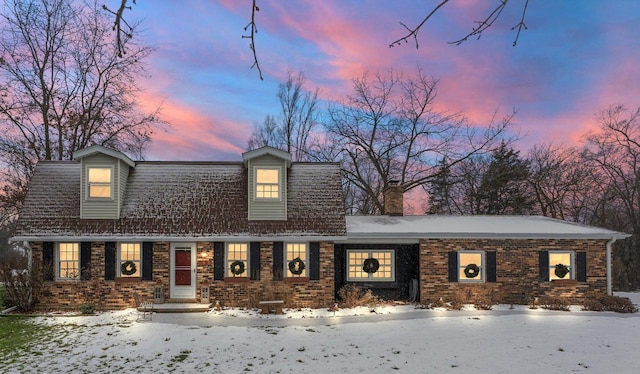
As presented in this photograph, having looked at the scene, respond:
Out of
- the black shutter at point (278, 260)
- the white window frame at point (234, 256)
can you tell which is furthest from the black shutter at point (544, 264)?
the white window frame at point (234, 256)

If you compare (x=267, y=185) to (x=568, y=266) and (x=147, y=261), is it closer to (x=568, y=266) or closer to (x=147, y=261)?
(x=147, y=261)

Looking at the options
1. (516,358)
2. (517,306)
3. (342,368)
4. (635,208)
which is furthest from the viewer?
(635,208)

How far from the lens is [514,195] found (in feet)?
102

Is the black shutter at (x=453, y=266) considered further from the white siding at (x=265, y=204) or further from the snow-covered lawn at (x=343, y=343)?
the white siding at (x=265, y=204)

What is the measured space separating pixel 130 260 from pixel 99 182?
3.23 metres

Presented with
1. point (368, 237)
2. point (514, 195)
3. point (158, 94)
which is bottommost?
point (368, 237)

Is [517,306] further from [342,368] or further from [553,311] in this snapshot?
[342,368]

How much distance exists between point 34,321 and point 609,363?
15859mm

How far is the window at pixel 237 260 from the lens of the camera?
1539 cm

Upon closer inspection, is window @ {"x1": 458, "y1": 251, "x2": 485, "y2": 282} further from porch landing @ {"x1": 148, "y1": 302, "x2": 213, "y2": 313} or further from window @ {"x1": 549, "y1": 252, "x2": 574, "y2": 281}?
porch landing @ {"x1": 148, "y1": 302, "x2": 213, "y2": 313}

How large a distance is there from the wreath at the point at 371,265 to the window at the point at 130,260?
848 centimetres

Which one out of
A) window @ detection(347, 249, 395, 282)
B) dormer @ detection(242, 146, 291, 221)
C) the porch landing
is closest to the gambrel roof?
dormer @ detection(242, 146, 291, 221)

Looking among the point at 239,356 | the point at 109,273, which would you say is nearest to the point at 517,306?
the point at 239,356

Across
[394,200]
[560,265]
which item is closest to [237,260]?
[394,200]
